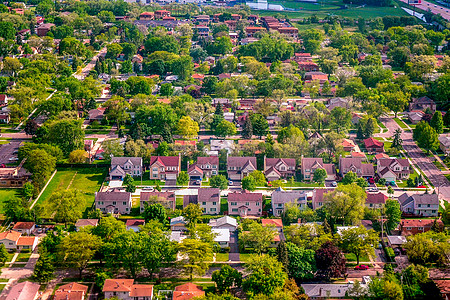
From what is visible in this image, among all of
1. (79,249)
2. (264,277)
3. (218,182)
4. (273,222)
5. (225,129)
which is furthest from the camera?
(225,129)

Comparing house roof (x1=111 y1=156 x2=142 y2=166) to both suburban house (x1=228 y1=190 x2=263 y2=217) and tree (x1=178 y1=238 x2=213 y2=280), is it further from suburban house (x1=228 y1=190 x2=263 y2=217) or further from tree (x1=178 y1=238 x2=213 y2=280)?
tree (x1=178 y1=238 x2=213 y2=280)

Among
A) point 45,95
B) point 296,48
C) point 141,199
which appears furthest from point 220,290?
point 296,48

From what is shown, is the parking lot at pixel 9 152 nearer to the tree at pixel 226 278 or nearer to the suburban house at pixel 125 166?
the suburban house at pixel 125 166

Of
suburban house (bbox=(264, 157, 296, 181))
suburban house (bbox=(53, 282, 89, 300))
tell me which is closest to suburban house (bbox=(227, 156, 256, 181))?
suburban house (bbox=(264, 157, 296, 181))

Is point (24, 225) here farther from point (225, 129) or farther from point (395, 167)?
point (395, 167)

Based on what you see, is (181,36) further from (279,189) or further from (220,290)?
(220,290)

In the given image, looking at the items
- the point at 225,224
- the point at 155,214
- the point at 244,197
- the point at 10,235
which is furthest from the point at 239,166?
the point at 10,235

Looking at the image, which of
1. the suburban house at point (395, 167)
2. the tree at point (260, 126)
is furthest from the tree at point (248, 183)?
the tree at point (260, 126)
